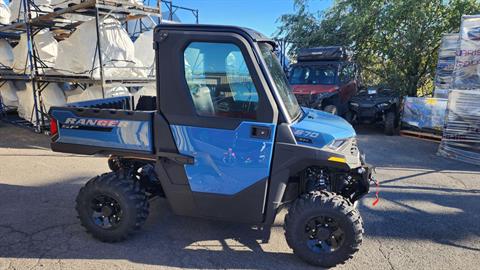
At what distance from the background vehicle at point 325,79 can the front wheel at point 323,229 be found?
6.94 meters

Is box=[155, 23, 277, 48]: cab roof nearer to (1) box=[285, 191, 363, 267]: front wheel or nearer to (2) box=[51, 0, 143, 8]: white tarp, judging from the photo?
(1) box=[285, 191, 363, 267]: front wheel

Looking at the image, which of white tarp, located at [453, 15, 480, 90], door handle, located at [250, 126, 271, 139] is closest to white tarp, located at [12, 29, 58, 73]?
door handle, located at [250, 126, 271, 139]

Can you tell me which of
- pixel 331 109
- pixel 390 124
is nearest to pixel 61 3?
pixel 331 109

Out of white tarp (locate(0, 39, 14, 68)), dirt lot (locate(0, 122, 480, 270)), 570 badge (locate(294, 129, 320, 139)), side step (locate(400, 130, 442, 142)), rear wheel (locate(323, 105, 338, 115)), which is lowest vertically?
dirt lot (locate(0, 122, 480, 270))

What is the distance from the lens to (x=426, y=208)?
4.51 metres

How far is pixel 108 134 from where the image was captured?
3314 mm

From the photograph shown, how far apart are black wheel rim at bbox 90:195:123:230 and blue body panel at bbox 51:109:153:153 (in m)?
0.59

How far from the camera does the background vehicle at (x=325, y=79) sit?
9867 mm

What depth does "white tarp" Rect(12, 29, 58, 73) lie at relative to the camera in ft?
28.7

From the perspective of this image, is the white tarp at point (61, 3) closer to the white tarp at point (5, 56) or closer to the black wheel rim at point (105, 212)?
the white tarp at point (5, 56)

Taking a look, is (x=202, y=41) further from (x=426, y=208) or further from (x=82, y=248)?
(x=426, y=208)

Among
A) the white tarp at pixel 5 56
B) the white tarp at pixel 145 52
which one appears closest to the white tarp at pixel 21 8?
the white tarp at pixel 5 56

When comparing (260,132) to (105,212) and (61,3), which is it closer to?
(105,212)

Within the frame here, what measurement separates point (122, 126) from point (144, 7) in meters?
6.15
